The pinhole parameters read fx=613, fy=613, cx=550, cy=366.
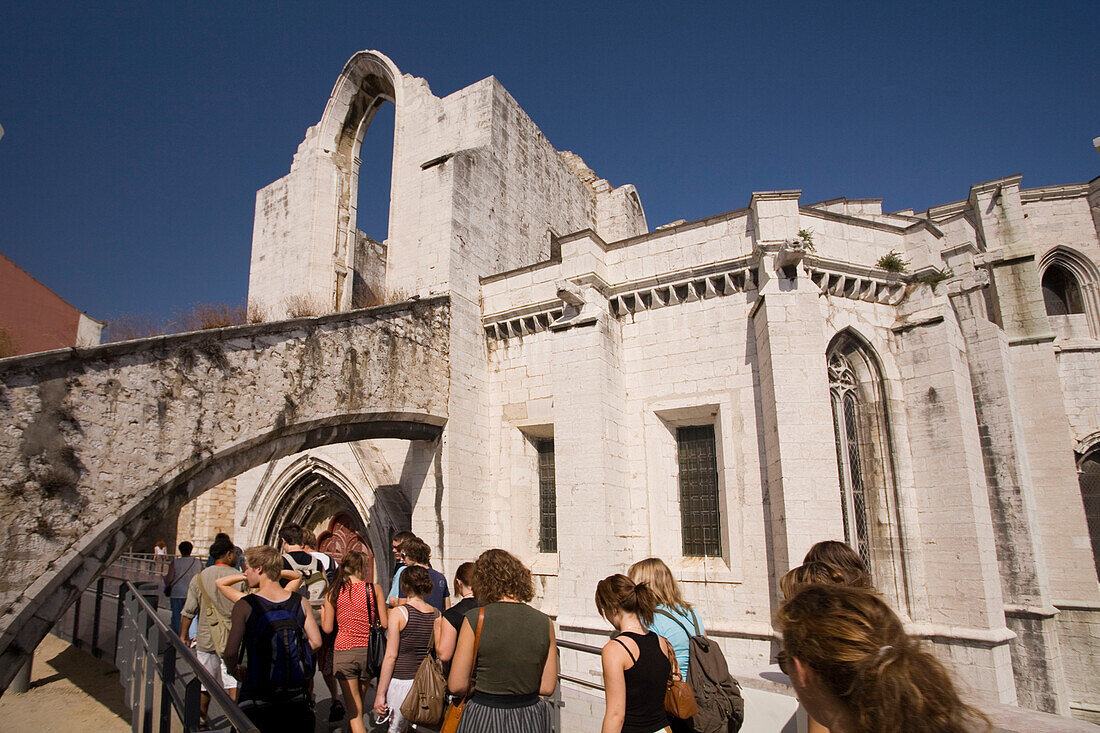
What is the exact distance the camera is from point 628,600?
3158mm

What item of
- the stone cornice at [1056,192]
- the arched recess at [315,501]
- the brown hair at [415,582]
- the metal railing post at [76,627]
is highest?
the stone cornice at [1056,192]

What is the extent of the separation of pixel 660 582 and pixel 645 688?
2.32ft

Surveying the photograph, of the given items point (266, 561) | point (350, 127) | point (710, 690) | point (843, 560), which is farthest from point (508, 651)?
point (350, 127)

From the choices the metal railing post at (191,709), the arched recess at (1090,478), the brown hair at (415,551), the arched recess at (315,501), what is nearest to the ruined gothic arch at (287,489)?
the arched recess at (315,501)

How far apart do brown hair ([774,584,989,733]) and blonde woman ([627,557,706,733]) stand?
1.84m

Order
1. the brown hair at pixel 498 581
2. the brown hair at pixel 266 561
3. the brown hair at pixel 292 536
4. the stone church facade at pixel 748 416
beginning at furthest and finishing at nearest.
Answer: the stone church facade at pixel 748 416
the brown hair at pixel 292 536
the brown hair at pixel 266 561
the brown hair at pixel 498 581

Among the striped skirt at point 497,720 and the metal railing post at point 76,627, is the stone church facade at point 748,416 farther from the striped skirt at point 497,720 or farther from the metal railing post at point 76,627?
the striped skirt at point 497,720

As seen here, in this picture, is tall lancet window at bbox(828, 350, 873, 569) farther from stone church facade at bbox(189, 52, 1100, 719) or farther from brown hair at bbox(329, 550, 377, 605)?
brown hair at bbox(329, 550, 377, 605)

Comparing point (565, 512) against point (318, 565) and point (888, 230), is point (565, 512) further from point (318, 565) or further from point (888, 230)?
point (888, 230)

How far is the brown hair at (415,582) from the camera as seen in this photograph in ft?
14.2

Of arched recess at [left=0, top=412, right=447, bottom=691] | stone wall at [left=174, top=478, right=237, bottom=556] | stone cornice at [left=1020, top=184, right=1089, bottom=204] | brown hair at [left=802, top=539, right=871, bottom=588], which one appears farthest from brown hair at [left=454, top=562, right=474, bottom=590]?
stone cornice at [left=1020, top=184, right=1089, bottom=204]

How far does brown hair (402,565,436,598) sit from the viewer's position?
4328 millimetres

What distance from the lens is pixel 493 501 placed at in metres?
10.5

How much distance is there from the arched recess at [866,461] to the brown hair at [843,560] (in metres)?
6.10
